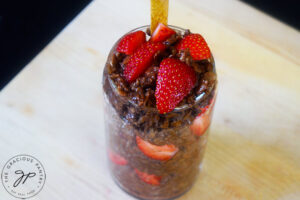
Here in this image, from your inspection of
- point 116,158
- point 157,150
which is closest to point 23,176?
point 116,158

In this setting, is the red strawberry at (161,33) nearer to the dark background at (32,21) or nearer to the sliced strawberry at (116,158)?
the sliced strawberry at (116,158)

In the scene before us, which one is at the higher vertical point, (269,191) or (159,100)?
(159,100)

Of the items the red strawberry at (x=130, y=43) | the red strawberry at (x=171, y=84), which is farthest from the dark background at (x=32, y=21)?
the red strawberry at (x=171, y=84)

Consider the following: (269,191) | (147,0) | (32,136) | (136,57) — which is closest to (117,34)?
(147,0)

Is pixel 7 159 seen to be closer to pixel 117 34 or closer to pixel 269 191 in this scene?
pixel 117 34

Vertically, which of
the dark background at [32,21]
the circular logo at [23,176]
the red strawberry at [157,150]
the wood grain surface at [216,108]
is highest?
the red strawberry at [157,150]
